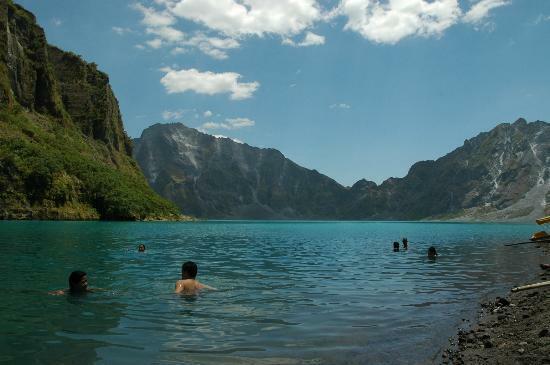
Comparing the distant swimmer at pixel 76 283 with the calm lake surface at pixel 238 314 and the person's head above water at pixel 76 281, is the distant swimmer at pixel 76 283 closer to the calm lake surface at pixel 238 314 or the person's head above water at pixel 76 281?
the person's head above water at pixel 76 281

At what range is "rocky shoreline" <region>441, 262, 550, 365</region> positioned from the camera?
11.5 m

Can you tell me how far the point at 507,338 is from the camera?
44.7 ft

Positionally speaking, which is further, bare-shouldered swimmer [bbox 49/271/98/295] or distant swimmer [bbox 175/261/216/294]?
distant swimmer [bbox 175/261/216/294]

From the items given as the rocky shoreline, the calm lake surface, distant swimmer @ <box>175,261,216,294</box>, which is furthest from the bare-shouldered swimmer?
the rocky shoreline

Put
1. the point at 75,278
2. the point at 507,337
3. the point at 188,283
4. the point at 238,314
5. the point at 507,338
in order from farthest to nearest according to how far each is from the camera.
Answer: the point at 188,283 → the point at 75,278 → the point at 238,314 → the point at 507,337 → the point at 507,338

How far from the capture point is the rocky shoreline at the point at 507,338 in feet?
37.7

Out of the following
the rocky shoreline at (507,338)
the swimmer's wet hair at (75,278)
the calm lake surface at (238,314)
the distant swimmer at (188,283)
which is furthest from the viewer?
the distant swimmer at (188,283)

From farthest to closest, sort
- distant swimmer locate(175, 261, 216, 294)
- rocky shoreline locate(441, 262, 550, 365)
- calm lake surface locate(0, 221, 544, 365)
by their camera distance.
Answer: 1. distant swimmer locate(175, 261, 216, 294)
2. calm lake surface locate(0, 221, 544, 365)
3. rocky shoreline locate(441, 262, 550, 365)

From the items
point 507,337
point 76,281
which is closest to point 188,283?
point 76,281

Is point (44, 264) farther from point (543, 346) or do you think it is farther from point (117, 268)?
point (543, 346)

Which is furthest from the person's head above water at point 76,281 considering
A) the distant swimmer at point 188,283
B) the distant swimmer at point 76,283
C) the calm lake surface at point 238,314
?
the distant swimmer at point 188,283

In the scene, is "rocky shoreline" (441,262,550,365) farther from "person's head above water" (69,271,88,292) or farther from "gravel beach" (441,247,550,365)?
"person's head above water" (69,271,88,292)

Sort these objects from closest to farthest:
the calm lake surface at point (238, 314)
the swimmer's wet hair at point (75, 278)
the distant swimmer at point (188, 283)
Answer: the calm lake surface at point (238, 314), the swimmer's wet hair at point (75, 278), the distant swimmer at point (188, 283)

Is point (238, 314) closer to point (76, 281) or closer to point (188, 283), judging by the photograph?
point (188, 283)
